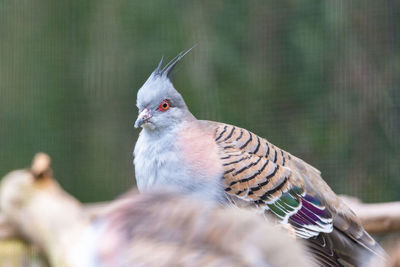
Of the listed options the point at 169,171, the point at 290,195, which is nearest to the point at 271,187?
the point at 290,195

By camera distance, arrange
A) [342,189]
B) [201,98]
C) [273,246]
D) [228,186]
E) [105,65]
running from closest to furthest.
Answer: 1. [273,246]
2. [228,186]
3. [201,98]
4. [342,189]
5. [105,65]

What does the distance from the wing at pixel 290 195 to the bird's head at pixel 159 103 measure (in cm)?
15

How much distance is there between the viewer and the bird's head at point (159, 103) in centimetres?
179

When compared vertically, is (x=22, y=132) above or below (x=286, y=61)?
below

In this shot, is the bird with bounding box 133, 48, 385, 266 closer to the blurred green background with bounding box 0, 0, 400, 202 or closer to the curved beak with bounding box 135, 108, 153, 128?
the curved beak with bounding box 135, 108, 153, 128

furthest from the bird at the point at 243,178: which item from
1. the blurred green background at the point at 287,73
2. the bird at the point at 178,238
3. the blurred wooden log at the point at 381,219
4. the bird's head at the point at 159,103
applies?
the blurred green background at the point at 287,73

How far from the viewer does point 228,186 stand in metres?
1.80

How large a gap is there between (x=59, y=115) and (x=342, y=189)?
1.62 m

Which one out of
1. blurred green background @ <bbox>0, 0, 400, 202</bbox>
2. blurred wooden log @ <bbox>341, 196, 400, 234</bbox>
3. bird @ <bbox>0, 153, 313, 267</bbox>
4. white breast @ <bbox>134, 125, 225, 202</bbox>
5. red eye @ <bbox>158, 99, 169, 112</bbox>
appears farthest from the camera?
blurred green background @ <bbox>0, 0, 400, 202</bbox>

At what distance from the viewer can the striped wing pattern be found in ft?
5.93

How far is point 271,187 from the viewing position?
1.83 m

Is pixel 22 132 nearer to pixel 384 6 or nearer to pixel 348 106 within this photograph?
pixel 348 106

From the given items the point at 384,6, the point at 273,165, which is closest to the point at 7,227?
the point at 273,165

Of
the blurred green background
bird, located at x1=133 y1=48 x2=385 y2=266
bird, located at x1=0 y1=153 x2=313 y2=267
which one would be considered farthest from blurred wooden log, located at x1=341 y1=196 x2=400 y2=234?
bird, located at x1=0 y1=153 x2=313 y2=267
